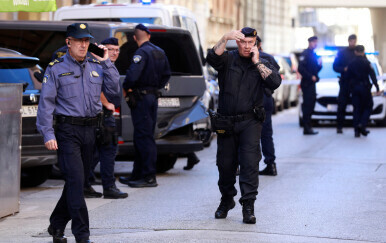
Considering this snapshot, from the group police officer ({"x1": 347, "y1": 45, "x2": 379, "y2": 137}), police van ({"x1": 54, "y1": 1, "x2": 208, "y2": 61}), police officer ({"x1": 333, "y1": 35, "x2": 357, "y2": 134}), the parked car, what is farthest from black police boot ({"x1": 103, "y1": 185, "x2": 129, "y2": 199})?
police officer ({"x1": 333, "y1": 35, "x2": 357, "y2": 134})

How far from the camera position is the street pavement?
336 inches

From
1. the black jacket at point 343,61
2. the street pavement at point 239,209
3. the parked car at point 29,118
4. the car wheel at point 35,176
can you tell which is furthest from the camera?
the black jacket at point 343,61

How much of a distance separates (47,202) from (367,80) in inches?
431

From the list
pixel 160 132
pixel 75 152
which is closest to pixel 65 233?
pixel 75 152

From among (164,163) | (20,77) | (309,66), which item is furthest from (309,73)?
(20,77)

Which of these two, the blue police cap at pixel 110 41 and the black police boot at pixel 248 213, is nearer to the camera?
the black police boot at pixel 248 213

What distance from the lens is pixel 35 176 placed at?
41.3 ft

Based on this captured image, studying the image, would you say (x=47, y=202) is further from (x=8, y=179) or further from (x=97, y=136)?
(x=97, y=136)

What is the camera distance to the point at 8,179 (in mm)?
9750

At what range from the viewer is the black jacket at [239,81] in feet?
30.3

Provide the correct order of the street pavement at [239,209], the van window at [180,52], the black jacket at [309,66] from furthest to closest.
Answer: the black jacket at [309,66]
the van window at [180,52]
the street pavement at [239,209]

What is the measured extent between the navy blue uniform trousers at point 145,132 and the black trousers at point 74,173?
4017mm

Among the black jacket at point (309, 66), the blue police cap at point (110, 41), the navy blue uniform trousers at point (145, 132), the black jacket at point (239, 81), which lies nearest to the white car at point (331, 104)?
the black jacket at point (309, 66)

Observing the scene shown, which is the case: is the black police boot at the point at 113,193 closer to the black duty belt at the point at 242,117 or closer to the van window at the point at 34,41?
the van window at the point at 34,41
